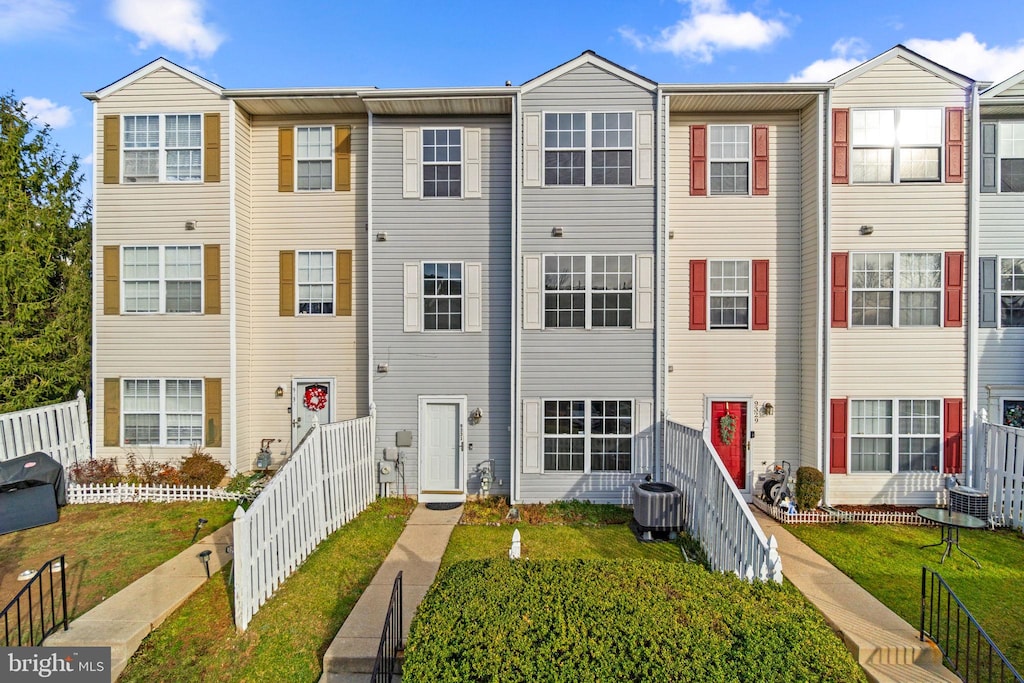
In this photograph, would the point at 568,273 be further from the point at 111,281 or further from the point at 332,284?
the point at 111,281

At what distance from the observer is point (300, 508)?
24.0 ft

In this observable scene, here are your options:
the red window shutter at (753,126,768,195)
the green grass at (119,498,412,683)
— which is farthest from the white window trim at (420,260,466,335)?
the red window shutter at (753,126,768,195)

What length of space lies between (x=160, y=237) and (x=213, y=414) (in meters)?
4.23

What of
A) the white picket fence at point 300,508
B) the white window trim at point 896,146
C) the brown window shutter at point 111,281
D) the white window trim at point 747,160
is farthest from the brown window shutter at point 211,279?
the white window trim at point 896,146

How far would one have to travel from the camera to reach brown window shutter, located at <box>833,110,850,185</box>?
10.1 meters

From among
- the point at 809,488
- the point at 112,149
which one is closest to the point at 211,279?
the point at 112,149

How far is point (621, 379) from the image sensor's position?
1003 centimetres

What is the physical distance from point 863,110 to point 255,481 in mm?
15402

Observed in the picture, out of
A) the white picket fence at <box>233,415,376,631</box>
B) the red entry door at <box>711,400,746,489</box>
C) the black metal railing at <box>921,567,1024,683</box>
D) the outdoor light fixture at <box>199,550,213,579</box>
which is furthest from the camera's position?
the red entry door at <box>711,400,746,489</box>

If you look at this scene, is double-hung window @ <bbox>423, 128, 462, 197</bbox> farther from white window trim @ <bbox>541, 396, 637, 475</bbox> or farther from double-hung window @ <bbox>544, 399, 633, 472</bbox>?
double-hung window @ <bbox>544, 399, 633, 472</bbox>

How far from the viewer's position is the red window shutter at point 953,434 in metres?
9.93

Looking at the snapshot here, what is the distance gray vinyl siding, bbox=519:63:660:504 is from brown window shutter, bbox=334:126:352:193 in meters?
4.17

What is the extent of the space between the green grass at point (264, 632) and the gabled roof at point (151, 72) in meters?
10.3

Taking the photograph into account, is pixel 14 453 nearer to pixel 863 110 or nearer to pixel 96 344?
pixel 96 344
